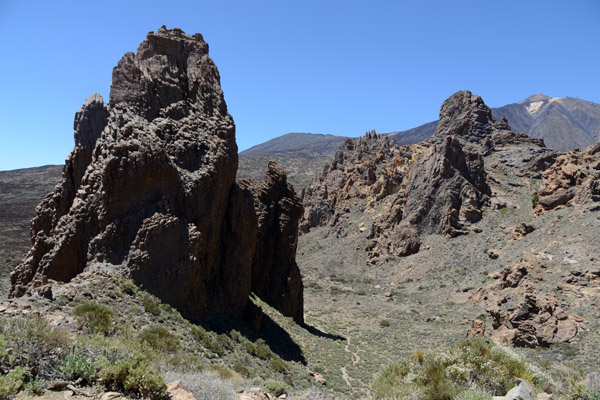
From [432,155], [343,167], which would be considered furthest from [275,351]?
[343,167]

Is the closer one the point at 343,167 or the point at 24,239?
the point at 24,239

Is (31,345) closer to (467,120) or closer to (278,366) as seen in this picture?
(278,366)

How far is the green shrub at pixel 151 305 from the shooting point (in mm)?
13095

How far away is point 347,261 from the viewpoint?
56.0 meters

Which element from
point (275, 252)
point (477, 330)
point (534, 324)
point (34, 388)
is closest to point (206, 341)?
point (34, 388)

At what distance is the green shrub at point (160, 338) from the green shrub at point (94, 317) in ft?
3.19

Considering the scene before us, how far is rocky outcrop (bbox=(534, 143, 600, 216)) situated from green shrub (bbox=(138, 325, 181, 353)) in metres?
39.4

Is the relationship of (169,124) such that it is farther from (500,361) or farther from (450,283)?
(450,283)

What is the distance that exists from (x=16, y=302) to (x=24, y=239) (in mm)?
42766

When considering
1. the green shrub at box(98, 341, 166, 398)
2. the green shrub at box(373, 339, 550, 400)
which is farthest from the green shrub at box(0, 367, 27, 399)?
the green shrub at box(373, 339, 550, 400)

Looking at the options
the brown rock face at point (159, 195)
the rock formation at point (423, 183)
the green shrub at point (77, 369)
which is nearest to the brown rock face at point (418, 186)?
the rock formation at point (423, 183)

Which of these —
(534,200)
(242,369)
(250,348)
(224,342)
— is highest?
(534,200)

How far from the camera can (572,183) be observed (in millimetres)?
41031

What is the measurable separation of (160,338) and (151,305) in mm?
2133
